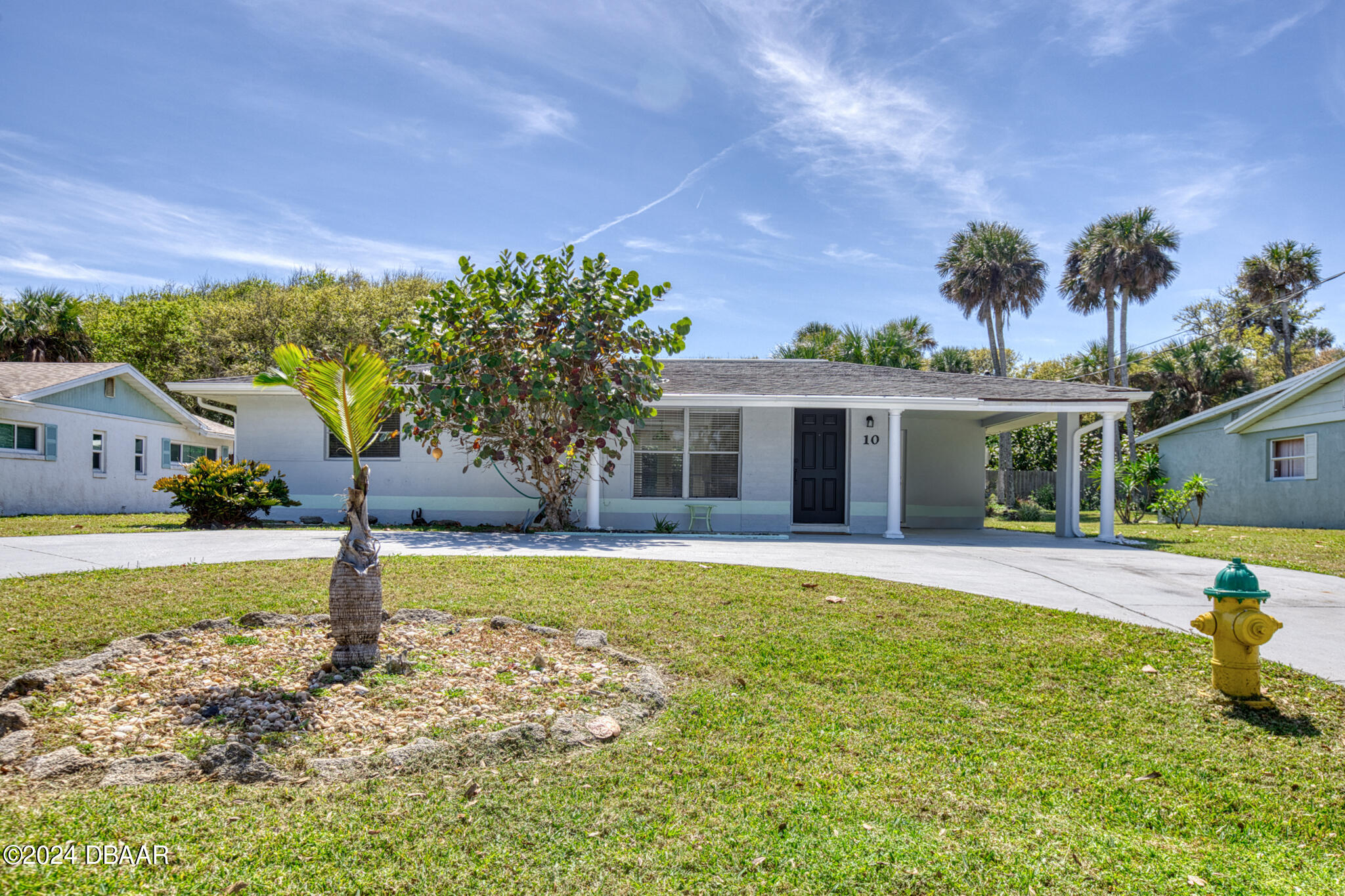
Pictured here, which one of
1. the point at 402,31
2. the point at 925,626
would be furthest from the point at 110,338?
the point at 925,626

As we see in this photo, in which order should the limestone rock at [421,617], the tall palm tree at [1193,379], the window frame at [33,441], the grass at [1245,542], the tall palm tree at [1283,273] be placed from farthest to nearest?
the tall palm tree at [1283,273], the tall palm tree at [1193,379], the window frame at [33,441], the grass at [1245,542], the limestone rock at [421,617]

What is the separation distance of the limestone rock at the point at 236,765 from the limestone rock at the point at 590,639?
218 centimetres

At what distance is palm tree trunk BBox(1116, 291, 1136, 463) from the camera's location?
2686 cm

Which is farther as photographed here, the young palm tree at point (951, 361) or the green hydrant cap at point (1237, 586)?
the young palm tree at point (951, 361)

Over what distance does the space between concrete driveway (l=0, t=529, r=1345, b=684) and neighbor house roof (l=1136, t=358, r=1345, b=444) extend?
8952 millimetres

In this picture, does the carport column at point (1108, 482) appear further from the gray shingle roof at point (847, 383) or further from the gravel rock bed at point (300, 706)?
the gravel rock bed at point (300, 706)

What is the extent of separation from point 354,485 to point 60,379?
19799 millimetres

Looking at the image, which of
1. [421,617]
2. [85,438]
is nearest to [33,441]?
[85,438]

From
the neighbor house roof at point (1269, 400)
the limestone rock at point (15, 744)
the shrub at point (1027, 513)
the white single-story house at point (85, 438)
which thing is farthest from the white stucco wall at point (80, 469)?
the neighbor house roof at point (1269, 400)

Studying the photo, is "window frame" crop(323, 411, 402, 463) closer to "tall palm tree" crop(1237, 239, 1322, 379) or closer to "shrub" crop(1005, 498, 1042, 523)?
"shrub" crop(1005, 498, 1042, 523)

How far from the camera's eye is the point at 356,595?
421cm

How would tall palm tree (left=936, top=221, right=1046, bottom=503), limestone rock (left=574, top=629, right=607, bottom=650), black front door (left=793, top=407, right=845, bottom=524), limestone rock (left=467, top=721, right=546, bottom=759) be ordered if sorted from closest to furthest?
1. limestone rock (left=467, top=721, right=546, bottom=759)
2. limestone rock (left=574, top=629, right=607, bottom=650)
3. black front door (left=793, top=407, right=845, bottom=524)
4. tall palm tree (left=936, top=221, right=1046, bottom=503)

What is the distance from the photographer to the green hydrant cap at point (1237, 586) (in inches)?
153

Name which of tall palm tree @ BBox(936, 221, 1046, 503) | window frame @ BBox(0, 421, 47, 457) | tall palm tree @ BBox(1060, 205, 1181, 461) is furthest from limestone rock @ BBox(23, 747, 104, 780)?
tall palm tree @ BBox(936, 221, 1046, 503)
